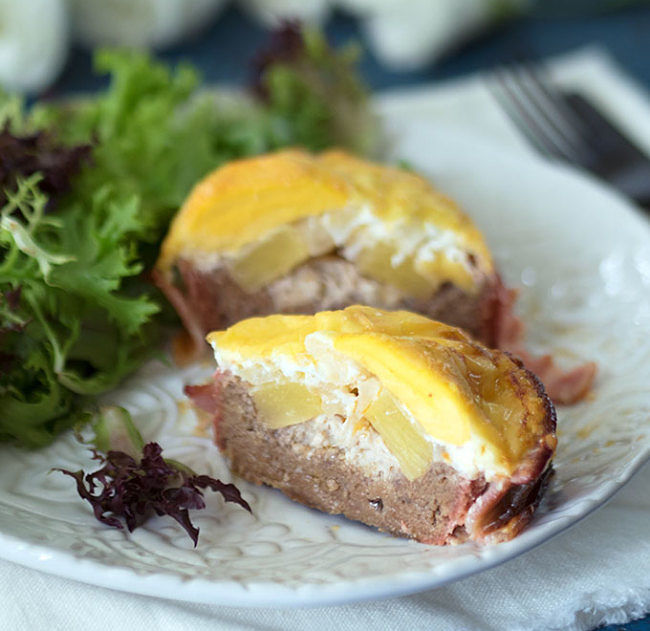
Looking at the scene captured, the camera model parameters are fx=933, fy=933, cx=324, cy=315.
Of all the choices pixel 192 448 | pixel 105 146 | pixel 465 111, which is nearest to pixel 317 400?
pixel 192 448

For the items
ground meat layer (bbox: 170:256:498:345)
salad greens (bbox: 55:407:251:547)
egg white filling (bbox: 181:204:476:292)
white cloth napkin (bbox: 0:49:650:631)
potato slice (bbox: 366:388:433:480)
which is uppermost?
egg white filling (bbox: 181:204:476:292)

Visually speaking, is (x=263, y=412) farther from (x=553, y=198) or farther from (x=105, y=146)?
(x=553, y=198)

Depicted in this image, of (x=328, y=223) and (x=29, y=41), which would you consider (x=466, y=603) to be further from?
(x=29, y=41)

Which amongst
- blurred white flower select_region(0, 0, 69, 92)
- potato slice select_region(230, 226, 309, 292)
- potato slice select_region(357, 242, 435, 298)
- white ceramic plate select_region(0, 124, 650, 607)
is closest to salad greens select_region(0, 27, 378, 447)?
white ceramic plate select_region(0, 124, 650, 607)

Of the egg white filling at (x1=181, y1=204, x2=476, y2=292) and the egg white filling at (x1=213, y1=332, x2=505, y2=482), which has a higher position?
the egg white filling at (x1=181, y1=204, x2=476, y2=292)

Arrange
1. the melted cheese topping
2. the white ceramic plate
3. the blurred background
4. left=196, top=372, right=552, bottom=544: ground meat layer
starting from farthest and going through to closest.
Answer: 1. the blurred background
2. the melted cheese topping
3. left=196, top=372, right=552, bottom=544: ground meat layer
4. the white ceramic plate

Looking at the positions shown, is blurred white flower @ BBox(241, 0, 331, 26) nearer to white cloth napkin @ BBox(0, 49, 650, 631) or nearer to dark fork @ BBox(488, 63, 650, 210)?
dark fork @ BBox(488, 63, 650, 210)

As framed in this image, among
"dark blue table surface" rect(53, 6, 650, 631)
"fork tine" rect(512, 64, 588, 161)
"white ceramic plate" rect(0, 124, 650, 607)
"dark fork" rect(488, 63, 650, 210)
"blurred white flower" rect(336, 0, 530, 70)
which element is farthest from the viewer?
"dark blue table surface" rect(53, 6, 650, 631)
